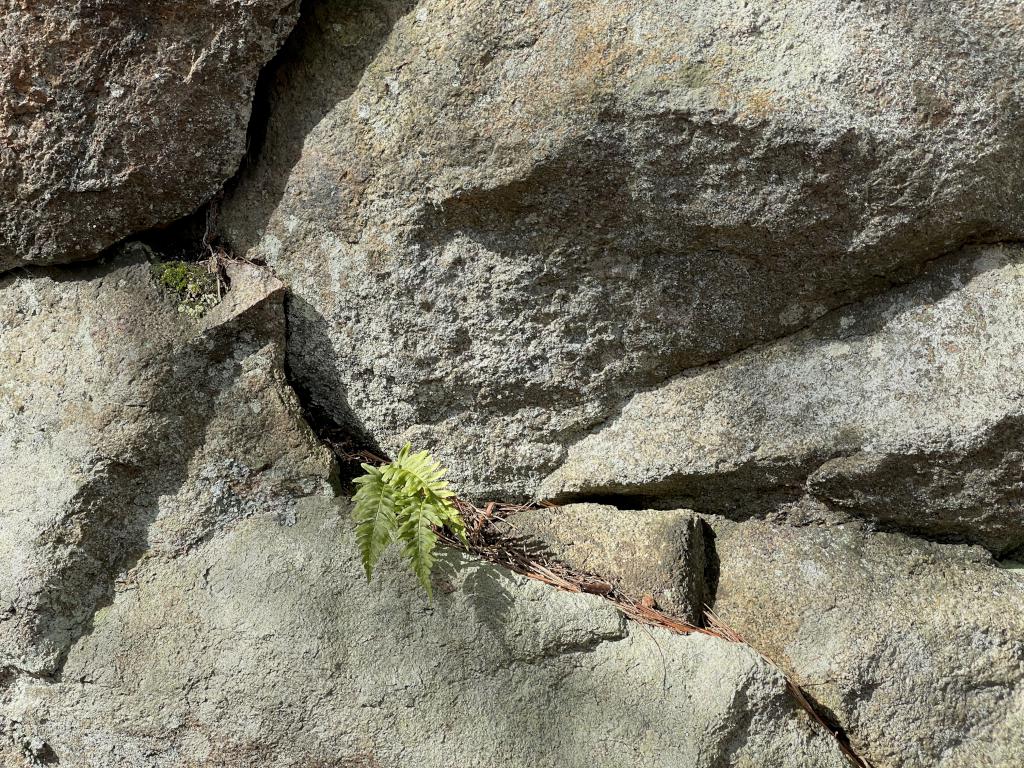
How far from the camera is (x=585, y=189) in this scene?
343 cm

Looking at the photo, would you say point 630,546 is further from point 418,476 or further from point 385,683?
point 385,683

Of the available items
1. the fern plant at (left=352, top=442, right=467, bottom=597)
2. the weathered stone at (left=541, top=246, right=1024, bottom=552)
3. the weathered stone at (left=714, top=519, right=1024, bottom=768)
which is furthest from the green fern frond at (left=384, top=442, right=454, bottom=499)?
the weathered stone at (left=714, top=519, right=1024, bottom=768)

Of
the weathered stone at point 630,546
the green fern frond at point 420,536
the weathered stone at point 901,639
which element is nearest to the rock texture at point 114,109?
the green fern frond at point 420,536

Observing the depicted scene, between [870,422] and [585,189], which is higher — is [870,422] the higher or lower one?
the lower one

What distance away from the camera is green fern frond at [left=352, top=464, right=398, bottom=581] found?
3.27 meters

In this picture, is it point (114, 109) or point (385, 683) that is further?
point (114, 109)

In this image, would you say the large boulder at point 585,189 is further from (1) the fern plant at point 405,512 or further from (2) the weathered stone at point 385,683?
A: (2) the weathered stone at point 385,683

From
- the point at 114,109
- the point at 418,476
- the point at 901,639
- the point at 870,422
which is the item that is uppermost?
the point at 114,109

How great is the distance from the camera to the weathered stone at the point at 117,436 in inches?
133

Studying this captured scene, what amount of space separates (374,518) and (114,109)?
6.63 feet

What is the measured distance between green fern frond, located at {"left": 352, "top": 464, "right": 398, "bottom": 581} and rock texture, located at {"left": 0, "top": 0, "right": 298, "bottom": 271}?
1.57 m

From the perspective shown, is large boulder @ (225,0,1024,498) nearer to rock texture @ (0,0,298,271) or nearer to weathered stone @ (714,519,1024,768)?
rock texture @ (0,0,298,271)

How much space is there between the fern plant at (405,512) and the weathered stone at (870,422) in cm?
71

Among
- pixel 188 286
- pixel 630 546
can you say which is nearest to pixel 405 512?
pixel 630 546
